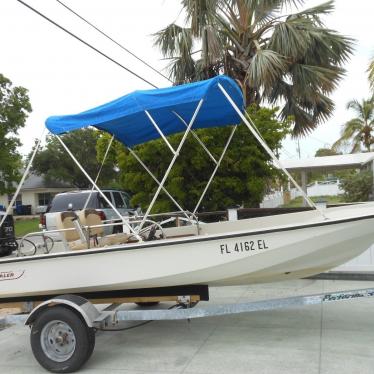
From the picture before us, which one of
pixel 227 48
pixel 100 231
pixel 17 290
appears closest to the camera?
pixel 17 290

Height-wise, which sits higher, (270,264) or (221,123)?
(221,123)

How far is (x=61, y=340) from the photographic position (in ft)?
16.9

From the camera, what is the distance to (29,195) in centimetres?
4547

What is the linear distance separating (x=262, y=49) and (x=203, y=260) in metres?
10.5

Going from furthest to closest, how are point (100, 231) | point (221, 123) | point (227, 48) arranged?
1. point (227, 48)
2. point (221, 123)
3. point (100, 231)

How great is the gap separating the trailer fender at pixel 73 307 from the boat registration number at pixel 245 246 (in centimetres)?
152

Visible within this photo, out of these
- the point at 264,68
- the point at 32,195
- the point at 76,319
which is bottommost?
the point at 76,319

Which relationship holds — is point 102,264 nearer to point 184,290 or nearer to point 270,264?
point 184,290

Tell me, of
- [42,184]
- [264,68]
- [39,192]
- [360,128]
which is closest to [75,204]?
Answer: [264,68]

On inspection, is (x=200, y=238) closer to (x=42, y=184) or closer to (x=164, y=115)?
(x=164, y=115)

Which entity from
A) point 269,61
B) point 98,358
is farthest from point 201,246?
point 269,61

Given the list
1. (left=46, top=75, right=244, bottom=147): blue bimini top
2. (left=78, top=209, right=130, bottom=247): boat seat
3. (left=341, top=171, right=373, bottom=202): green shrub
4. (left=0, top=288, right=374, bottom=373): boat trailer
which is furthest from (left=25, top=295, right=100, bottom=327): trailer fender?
(left=341, top=171, right=373, bottom=202): green shrub

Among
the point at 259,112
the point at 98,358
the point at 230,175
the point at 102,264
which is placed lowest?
the point at 98,358

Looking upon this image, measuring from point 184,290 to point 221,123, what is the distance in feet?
10.4
